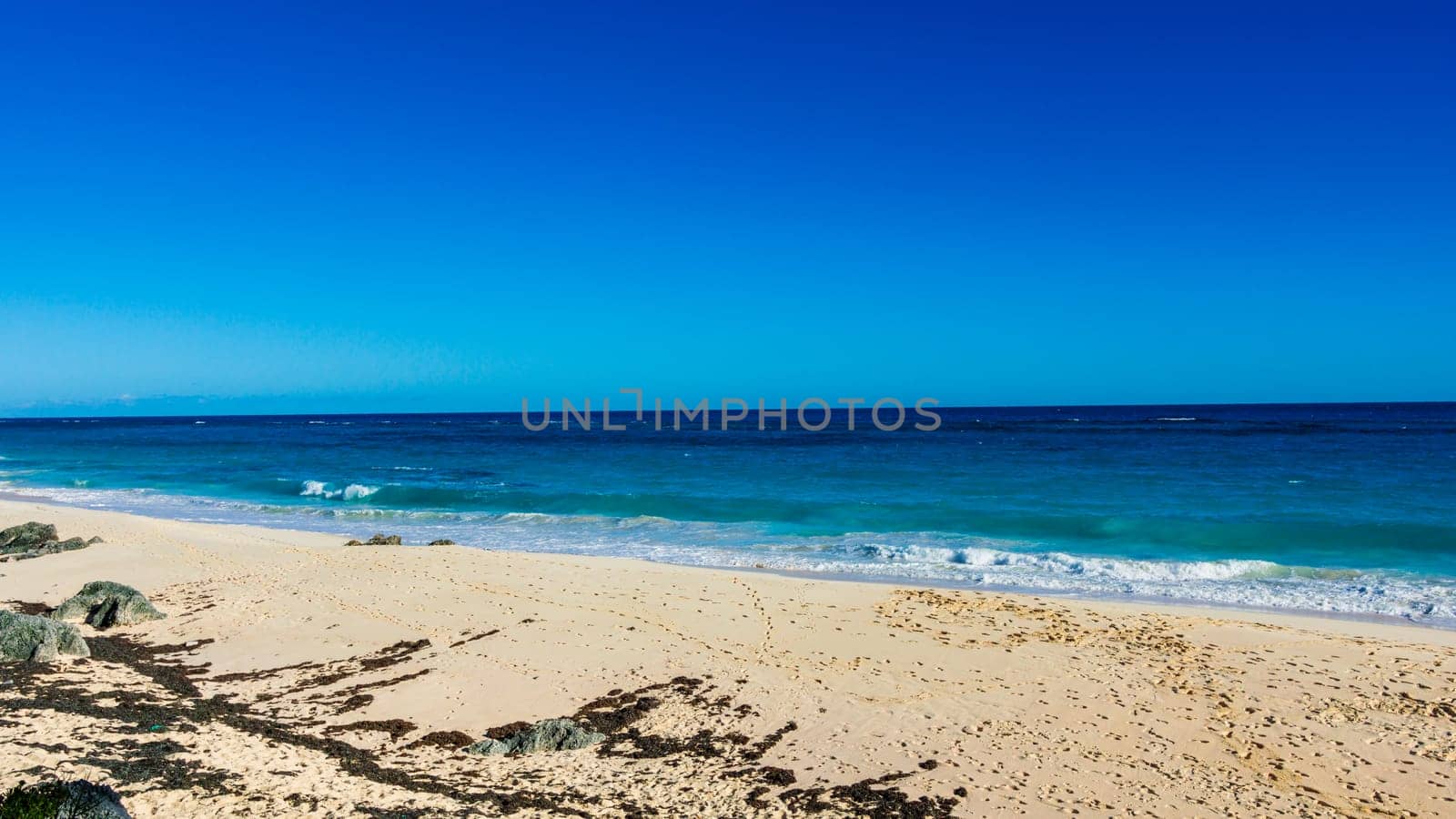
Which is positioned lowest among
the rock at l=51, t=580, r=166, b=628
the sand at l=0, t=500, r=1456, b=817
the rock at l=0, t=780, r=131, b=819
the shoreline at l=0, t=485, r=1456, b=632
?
the shoreline at l=0, t=485, r=1456, b=632

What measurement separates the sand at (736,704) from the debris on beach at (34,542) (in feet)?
12.2

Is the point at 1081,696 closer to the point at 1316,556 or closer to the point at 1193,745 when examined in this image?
the point at 1193,745

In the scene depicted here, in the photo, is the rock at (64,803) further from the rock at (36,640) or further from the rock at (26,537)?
the rock at (26,537)

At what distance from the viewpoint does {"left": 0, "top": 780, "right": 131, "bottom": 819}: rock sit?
13.7 ft

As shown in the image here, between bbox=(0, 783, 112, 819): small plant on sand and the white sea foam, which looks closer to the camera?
bbox=(0, 783, 112, 819): small plant on sand

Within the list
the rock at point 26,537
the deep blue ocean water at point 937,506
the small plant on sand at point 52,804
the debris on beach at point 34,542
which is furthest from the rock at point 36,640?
the deep blue ocean water at point 937,506

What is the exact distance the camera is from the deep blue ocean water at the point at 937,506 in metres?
15.2

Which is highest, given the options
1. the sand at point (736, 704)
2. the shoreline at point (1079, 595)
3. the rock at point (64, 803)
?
the rock at point (64, 803)

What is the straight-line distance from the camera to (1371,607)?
12102 millimetres

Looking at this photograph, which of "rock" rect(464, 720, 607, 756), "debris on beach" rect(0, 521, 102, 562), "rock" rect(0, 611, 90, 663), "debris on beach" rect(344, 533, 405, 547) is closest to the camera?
"rock" rect(464, 720, 607, 756)

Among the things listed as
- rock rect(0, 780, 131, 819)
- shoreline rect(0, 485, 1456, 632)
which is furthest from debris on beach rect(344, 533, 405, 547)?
rock rect(0, 780, 131, 819)

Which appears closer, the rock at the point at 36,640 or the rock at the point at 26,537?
the rock at the point at 36,640

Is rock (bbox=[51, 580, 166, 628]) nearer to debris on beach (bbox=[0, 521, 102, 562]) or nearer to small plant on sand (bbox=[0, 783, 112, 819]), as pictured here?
debris on beach (bbox=[0, 521, 102, 562])

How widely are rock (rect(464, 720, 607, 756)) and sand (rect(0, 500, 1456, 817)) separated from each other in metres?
0.14
